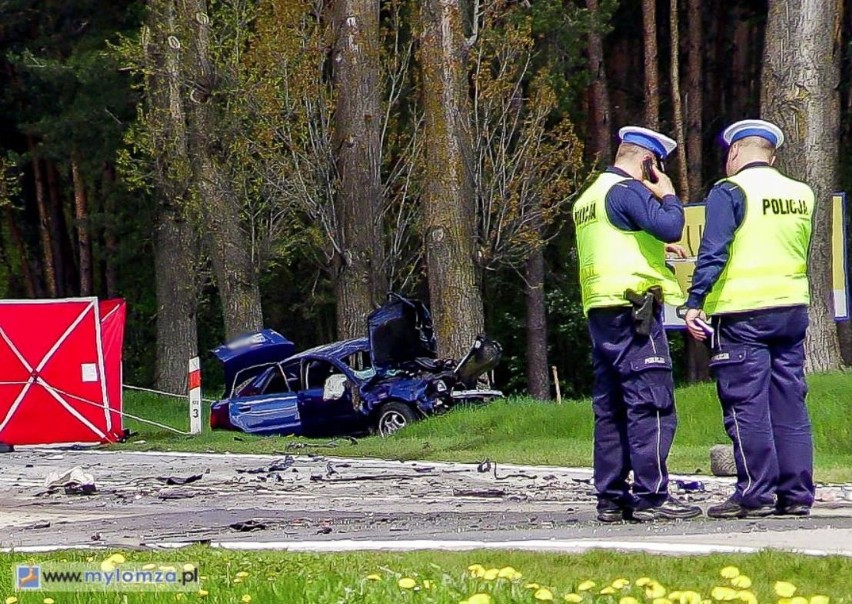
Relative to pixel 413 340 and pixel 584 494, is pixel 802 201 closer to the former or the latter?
pixel 584 494

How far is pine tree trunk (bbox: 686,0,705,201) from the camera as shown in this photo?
36.8 metres

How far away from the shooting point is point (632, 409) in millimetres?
8039

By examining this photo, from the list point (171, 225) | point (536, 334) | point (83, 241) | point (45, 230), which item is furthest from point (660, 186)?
point (45, 230)

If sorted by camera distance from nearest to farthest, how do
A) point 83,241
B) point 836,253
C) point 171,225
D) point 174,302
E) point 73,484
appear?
point 73,484
point 836,253
point 171,225
point 174,302
point 83,241

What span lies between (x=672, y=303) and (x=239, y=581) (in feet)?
10.7

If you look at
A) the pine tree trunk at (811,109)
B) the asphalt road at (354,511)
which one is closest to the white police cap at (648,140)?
the asphalt road at (354,511)

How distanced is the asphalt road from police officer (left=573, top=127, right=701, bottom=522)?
0.25 metres

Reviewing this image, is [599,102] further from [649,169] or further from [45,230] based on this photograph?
[649,169]

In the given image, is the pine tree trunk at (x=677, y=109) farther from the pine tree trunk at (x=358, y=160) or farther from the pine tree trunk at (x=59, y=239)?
the pine tree trunk at (x=59, y=239)

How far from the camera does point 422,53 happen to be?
23.1 m

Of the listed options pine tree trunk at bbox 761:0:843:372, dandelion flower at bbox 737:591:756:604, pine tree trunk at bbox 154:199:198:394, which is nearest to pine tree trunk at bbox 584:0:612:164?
pine tree trunk at bbox 154:199:198:394

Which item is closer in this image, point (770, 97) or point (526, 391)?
point (770, 97)

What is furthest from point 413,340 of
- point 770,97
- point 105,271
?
point 105,271

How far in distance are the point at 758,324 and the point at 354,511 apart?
3.06 meters
